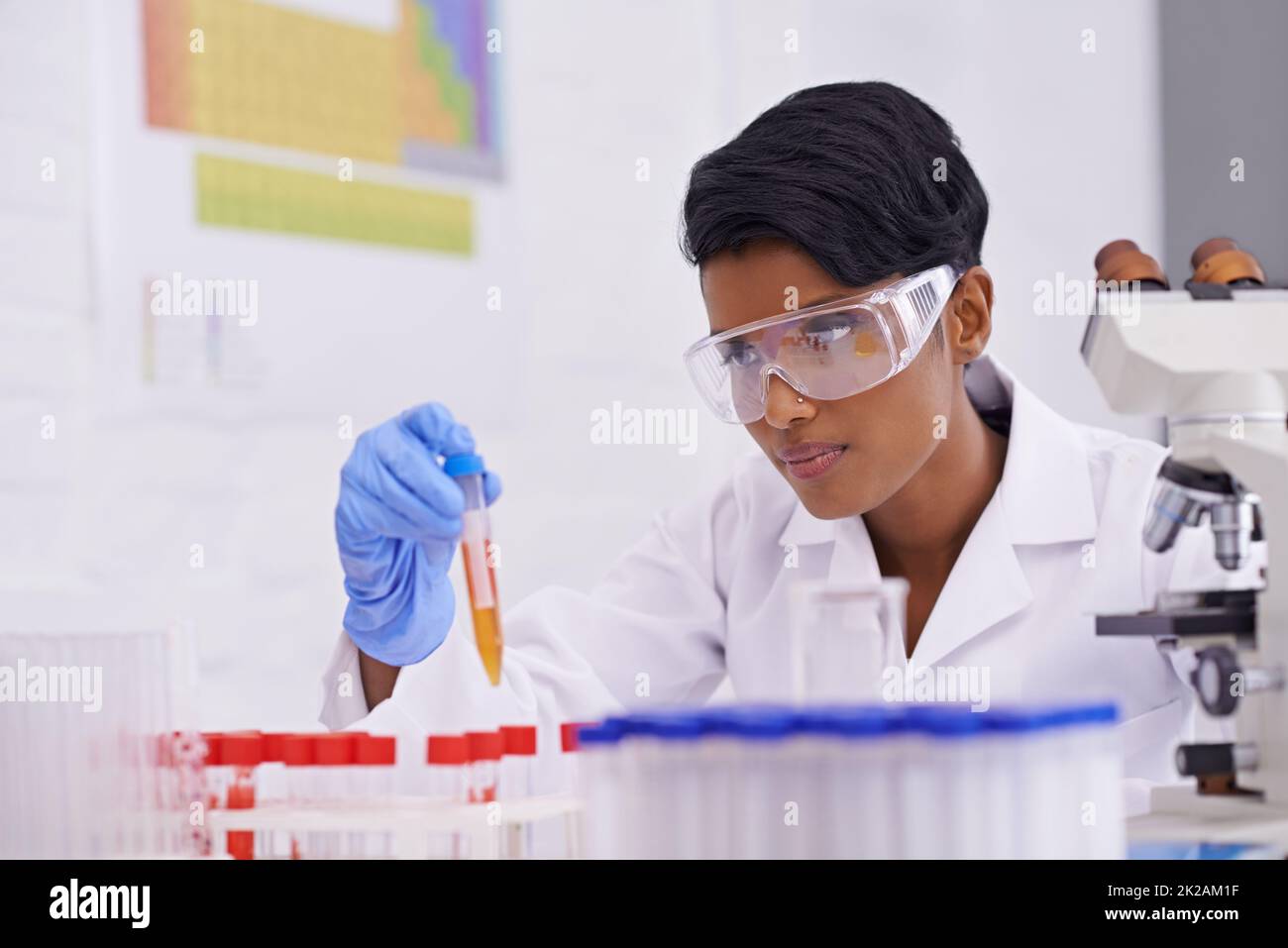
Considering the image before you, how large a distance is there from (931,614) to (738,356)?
0.48m

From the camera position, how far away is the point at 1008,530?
1791mm

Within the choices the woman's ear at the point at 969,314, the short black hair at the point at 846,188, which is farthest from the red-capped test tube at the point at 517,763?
the woman's ear at the point at 969,314

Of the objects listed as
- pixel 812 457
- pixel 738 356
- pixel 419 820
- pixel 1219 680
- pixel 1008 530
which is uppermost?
pixel 738 356

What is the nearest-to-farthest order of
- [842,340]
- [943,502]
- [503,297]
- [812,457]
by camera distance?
[842,340]
[812,457]
[943,502]
[503,297]

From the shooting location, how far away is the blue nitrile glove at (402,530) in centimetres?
148

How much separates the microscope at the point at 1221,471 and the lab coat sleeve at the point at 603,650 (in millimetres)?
806

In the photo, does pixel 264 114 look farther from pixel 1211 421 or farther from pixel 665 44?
pixel 1211 421

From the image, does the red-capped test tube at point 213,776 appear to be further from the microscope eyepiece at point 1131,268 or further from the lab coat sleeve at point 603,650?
the microscope eyepiece at point 1131,268

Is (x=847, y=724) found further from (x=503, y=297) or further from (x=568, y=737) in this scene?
(x=503, y=297)

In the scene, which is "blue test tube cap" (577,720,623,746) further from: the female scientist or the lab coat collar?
the lab coat collar

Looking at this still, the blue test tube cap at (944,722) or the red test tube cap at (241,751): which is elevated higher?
the blue test tube cap at (944,722)

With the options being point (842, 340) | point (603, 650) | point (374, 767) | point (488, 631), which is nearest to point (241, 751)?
point (374, 767)

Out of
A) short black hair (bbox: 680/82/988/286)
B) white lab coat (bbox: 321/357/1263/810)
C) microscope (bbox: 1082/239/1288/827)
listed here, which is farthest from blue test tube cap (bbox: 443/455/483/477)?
microscope (bbox: 1082/239/1288/827)
